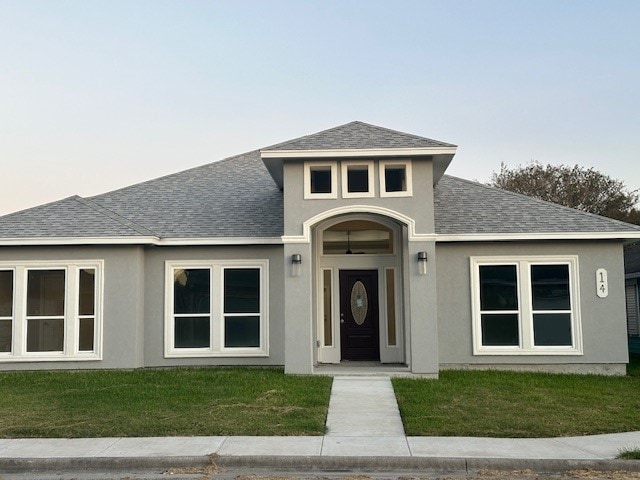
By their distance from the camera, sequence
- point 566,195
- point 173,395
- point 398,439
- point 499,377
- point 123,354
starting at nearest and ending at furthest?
point 398,439 → point 173,395 → point 499,377 → point 123,354 → point 566,195

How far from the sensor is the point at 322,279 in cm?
1662

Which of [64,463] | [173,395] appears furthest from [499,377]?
[64,463]

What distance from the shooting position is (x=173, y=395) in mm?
12117

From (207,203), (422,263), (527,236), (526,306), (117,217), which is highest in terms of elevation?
(207,203)

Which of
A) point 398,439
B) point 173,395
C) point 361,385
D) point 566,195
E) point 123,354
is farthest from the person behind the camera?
point 566,195

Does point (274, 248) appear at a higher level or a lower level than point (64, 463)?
higher

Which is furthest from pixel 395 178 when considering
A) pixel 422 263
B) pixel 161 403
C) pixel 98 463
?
pixel 98 463

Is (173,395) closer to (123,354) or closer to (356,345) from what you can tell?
(123,354)

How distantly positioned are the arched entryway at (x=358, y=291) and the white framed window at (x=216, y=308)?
4.64 ft

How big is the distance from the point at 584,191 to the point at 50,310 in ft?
100

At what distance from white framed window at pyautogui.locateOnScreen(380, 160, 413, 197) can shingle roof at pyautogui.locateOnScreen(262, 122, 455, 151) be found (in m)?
0.42

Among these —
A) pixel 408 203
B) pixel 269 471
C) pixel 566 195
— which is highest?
pixel 566 195

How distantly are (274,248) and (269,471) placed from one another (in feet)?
27.6

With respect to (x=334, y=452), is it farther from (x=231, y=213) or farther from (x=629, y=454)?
(x=231, y=213)
